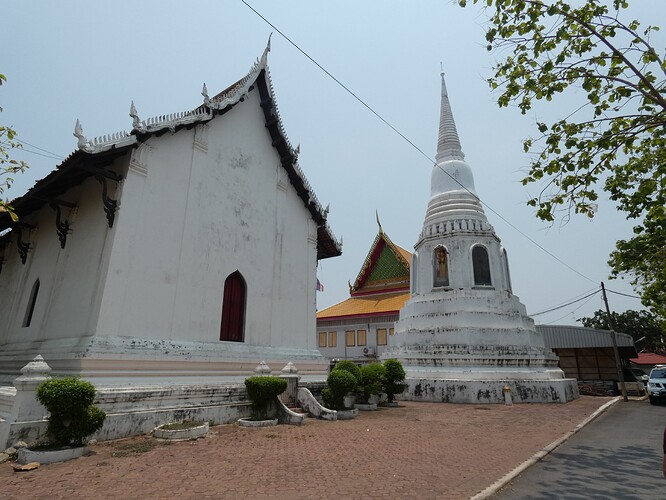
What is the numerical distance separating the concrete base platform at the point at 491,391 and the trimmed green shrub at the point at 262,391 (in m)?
7.80

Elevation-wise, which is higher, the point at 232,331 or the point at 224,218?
the point at 224,218

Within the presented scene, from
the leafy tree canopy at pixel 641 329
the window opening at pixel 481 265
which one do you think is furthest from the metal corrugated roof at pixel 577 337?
the leafy tree canopy at pixel 641 329

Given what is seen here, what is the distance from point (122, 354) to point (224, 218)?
4227mm

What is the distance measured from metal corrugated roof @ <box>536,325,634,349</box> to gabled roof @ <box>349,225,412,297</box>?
8777mm

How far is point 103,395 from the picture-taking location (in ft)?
22.9

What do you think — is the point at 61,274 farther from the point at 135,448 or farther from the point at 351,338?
the point at 351,338

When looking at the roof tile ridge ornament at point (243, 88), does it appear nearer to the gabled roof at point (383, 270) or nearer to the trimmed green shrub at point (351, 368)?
the trimmed green shrub at point (351, 368)

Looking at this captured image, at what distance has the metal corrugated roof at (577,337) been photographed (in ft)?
72.0

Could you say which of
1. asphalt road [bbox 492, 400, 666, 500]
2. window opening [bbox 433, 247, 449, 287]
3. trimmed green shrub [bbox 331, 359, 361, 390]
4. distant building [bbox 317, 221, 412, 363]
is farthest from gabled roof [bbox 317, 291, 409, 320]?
asphalt road [bbox 492, 400, 666, 500]

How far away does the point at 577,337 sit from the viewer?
23250mm

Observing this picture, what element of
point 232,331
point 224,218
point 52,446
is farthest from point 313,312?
point 52,446

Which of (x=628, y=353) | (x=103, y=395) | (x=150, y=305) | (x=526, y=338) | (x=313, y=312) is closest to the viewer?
(x=103, y=395)

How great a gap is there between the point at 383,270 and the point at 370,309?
341cm

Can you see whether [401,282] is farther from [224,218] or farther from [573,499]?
[573,499]
